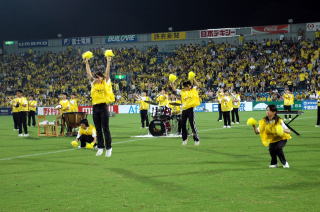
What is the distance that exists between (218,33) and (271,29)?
7.13m

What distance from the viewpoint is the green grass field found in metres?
7.32

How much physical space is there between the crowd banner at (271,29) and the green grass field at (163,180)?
4793cm

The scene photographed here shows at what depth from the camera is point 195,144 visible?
16.6m

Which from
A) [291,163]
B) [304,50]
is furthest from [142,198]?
[304,50]

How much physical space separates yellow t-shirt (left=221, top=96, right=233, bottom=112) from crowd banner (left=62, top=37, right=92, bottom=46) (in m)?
48.0

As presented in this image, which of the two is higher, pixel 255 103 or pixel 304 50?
pixel 304 50

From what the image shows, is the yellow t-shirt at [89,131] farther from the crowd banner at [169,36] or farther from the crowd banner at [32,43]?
the crowd banner at [32,43]

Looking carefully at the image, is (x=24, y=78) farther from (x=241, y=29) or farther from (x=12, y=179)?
(x=12, y=179)

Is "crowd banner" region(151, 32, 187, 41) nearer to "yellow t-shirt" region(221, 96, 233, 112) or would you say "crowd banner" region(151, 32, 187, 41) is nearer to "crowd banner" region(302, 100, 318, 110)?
"crowd banner" region(302, 100, 318, 110)

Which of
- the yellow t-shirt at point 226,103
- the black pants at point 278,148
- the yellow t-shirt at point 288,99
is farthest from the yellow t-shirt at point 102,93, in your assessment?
the yellow t-shirt at point 288,99

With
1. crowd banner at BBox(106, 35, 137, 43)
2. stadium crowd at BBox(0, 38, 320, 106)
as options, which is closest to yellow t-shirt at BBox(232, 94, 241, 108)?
stadium crowd at BBox(0, 38, 320, 106)

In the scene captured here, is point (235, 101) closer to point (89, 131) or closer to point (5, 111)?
point (89, 131)

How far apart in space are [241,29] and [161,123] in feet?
148

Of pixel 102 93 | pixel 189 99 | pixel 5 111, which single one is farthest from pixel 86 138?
pixel 5 111
